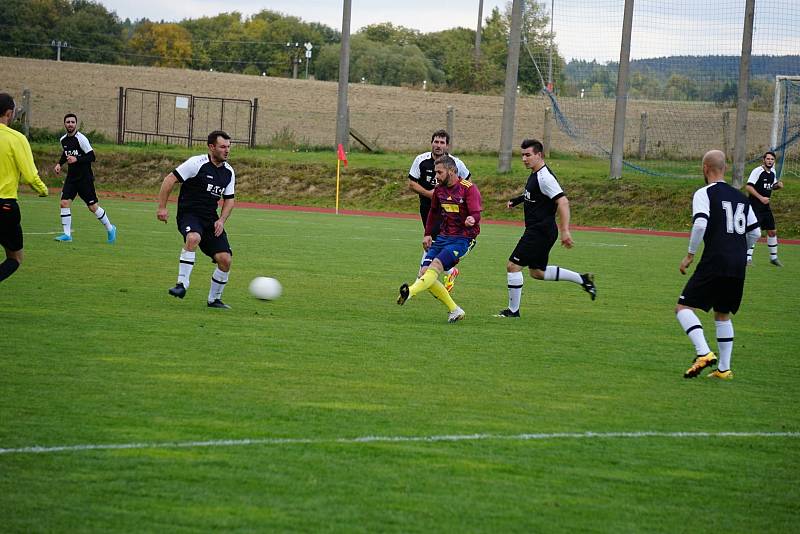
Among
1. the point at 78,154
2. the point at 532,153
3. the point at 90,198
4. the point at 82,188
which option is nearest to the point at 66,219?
the point at 90,198

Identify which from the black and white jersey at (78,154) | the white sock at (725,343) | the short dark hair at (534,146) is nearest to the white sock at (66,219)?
the black and white jersey at (78,154)

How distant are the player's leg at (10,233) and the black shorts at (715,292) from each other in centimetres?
662

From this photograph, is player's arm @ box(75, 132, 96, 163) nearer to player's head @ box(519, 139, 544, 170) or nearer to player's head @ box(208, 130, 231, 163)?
player's head @ box(208, 130, 231, 163)

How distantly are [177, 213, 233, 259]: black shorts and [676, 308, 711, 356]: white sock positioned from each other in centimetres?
550

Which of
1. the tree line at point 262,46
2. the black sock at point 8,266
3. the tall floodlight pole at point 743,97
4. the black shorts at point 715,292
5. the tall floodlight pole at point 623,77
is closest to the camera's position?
the black shorts at point 715,292

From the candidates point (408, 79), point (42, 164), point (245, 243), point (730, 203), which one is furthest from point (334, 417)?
point (408, 79)

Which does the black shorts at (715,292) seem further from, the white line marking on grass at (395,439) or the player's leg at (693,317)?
the white line marking on grass at (395,439)

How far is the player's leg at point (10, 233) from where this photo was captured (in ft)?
34.8

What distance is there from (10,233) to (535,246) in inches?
236

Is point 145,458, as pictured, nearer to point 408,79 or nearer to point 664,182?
point 664,182

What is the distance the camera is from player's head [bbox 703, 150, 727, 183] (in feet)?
29.8

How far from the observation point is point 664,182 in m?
36.5

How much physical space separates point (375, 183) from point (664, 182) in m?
10.7

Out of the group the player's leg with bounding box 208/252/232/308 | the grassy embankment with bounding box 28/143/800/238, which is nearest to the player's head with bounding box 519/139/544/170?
the player's leg with bounding box 208/252/232/308
